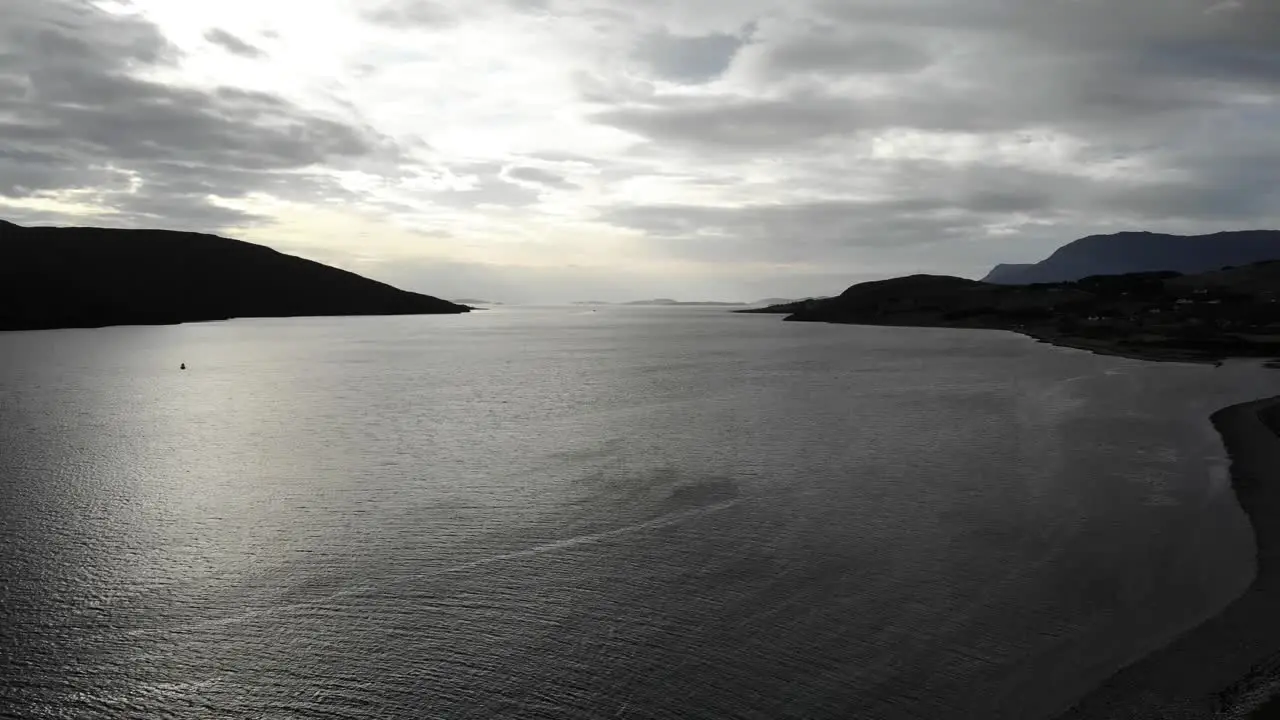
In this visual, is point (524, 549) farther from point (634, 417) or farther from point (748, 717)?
point (634, 417)

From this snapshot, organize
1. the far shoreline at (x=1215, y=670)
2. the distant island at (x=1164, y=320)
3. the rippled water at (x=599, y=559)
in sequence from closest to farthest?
the far shoreline at (x=1215, y=670) → the rippled water at (x=599, y=559) → the distant island at (x=1164, y=320)

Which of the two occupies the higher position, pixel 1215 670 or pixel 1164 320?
pixel 1164 320

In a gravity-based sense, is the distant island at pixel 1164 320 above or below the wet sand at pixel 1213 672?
above

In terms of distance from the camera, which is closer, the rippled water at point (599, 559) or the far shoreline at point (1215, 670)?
the far shoreline at point (1215, 670)

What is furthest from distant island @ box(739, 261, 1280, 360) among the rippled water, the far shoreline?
the far shoreline

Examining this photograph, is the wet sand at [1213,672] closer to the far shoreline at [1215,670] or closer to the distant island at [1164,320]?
the far shoreline at [1215,670]

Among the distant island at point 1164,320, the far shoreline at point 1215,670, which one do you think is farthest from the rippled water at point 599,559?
the distant island at point 1164,320

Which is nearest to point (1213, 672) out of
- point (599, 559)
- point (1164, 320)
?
point (599, 559)

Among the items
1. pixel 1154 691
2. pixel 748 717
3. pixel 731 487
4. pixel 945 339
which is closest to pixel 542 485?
pixel 731 487

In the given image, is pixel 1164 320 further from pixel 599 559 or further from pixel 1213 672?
pixel 599 559
